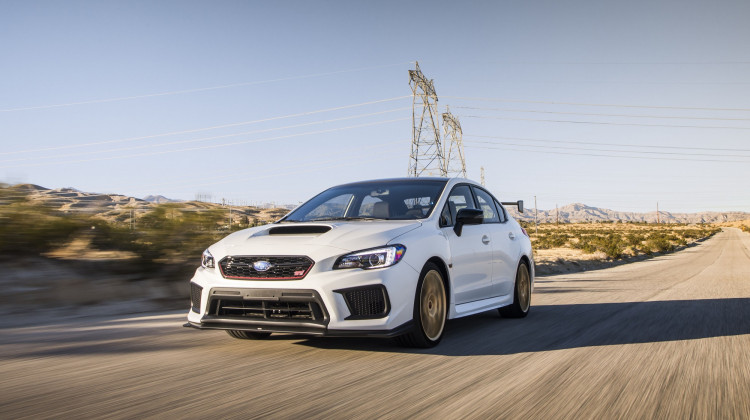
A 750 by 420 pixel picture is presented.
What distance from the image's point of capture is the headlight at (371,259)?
17.1 ft

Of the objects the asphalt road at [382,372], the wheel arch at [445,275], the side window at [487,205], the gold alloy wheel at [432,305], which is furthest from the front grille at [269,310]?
the side window at [487,205]

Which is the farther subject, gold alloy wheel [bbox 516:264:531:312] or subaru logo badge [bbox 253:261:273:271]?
gold alloy wheel [bbox 516:264:531:312]

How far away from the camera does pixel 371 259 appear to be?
527cm

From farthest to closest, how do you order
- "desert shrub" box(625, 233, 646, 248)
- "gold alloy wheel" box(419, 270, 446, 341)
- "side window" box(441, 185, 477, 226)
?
1. "desert shrub" box(625, 233, 646, 248)
2. "side window" box(441, 185, 477, 226)
3. "gold alloy wheel" box(419, 270, 446, 341)

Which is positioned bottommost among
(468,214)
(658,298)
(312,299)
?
(658,298)

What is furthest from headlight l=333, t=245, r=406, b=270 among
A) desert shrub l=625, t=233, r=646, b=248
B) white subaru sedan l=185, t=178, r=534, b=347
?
desert shrub l=625, t=233, r=646, b=248

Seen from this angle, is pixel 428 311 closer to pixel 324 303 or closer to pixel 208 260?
pixel 324 303

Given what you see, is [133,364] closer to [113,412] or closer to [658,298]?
[113,412]

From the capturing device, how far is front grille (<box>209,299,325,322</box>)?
16.9 feet

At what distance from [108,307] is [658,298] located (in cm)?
863

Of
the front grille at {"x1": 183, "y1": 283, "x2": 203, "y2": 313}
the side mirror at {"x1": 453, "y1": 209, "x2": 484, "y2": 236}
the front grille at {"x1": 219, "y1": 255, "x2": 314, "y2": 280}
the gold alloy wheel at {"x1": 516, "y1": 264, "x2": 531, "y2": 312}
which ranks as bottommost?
the gold alloy wheel at {"x1": 516, "y1": 264, "x2": 531, "y2": 312}

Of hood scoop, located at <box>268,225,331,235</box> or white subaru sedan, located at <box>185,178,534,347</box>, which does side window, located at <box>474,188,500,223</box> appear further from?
hood scoop, located at <box>268,225,331,235</box>

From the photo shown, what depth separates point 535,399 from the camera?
161 inches

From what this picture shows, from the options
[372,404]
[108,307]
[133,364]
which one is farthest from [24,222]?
[372,404]
